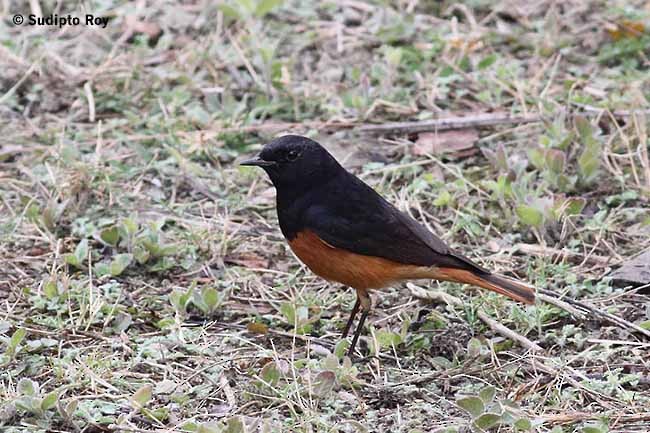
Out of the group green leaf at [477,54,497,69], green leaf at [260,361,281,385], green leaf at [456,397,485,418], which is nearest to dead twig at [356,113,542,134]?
green leaf at [477,54,497,69]

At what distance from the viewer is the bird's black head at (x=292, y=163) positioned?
18.3 ft

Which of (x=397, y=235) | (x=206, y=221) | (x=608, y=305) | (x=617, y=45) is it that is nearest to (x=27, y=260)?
(x=206, y=221)

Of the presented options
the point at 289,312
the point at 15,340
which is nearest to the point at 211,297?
the point at 289,312

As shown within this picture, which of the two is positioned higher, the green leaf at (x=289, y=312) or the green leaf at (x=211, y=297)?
the green leaf at (x=211, y=297)

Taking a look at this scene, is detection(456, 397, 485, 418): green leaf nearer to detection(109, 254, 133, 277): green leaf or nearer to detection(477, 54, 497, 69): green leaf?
detection(109, 254, 133, 277): green leaf

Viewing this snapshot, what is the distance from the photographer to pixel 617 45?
8.20 m

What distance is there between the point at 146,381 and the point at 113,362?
0.64 feet

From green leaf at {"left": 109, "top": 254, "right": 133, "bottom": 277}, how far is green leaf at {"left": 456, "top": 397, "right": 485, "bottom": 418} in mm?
2196

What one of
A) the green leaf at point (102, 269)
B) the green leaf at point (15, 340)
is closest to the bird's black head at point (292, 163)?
the green leaf at point (102, 269)

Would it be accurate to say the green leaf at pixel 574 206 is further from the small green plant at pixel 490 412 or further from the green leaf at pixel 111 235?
the green leaf at pixel 111 235

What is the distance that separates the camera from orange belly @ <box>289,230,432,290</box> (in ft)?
17.7

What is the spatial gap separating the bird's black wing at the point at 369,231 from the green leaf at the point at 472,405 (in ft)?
3.71

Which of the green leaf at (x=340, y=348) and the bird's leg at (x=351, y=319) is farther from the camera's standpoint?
the bird's leg at (x=351, y=319)

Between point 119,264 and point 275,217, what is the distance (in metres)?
1.13
